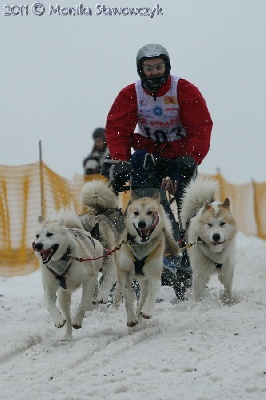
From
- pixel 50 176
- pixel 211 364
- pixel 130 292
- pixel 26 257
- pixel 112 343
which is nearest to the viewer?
pixel 211 364

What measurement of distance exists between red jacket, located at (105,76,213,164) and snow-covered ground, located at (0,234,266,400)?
118cm

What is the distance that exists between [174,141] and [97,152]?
3272 millimetres

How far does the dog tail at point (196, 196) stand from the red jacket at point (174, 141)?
8.0 inches

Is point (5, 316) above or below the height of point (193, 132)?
below

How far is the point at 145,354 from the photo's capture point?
4.05m

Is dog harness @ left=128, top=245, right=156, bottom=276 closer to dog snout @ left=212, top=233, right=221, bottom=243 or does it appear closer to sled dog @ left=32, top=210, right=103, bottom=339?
sled dog @ left=32, top=210, right=103, bottom=339

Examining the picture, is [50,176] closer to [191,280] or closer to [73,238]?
[191,280]

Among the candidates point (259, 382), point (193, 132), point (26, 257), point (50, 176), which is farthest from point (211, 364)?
point (50, 176)

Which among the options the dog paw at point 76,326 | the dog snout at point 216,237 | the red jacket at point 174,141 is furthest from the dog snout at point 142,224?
the red jacket at point 174,141

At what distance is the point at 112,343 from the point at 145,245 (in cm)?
91

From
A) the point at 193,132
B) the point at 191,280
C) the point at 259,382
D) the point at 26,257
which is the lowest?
the point at 26,257

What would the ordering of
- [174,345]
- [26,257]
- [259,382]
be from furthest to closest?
1. [26,257]
2. [174,345]
3. [259,382]

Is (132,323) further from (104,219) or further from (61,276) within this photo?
(104,219)

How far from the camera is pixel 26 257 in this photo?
1038cm
